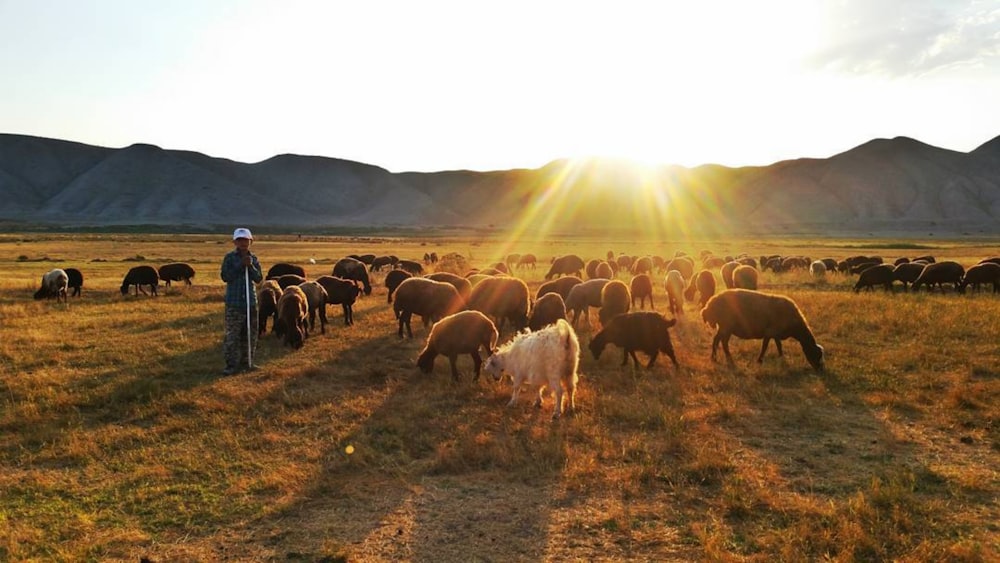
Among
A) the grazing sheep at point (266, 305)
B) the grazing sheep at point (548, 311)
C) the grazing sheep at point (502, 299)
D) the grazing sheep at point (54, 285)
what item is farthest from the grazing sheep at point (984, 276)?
the grazing sheep at point (54, 285)

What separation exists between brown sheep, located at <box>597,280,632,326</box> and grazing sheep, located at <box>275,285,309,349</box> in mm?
8135

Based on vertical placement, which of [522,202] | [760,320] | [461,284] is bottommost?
[760,320]

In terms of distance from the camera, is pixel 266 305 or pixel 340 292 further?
pixel 340 292

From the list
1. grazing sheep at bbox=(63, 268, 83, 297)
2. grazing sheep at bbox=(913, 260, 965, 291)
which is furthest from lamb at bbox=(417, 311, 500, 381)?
grazing sheep at bbox=(913, 260, 965, 291)

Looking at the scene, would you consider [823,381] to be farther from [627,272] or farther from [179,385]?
[627,272]

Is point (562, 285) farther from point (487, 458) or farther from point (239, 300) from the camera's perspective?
point (487, 458)

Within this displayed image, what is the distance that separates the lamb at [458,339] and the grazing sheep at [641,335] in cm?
268

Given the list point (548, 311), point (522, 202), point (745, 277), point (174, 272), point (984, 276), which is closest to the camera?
point (548, 311)

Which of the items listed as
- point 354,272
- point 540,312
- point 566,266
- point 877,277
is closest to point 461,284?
point 540,312

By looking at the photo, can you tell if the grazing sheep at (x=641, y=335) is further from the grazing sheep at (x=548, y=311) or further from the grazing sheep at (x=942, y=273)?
the grazing sheep at (x=942, y=273)

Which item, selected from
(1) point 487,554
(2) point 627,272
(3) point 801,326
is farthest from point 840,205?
(1) point 487,554

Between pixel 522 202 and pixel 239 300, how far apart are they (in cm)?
19106

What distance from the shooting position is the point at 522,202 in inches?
7869

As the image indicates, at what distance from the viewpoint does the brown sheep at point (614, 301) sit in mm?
15789
